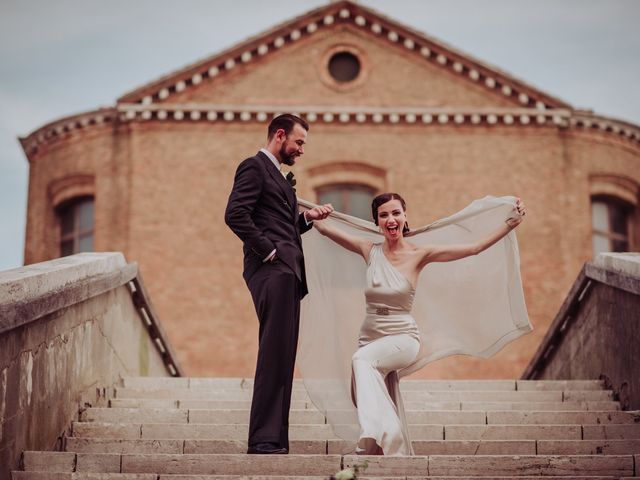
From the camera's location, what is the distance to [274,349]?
6.44 m

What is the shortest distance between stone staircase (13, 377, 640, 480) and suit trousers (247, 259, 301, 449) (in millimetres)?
343

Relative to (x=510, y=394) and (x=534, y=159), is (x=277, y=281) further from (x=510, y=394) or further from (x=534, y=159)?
(x=534, y=159)

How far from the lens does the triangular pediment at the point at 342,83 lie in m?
23.1

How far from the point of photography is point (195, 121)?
75.8 ft

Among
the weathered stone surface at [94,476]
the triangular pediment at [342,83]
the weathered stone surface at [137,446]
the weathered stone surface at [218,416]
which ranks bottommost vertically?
the weathered stone surface at [94,476]

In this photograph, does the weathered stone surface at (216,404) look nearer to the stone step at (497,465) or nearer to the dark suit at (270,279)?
the dark suit at (270,279)

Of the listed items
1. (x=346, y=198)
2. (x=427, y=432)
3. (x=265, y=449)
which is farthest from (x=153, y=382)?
(x=346, y=198)

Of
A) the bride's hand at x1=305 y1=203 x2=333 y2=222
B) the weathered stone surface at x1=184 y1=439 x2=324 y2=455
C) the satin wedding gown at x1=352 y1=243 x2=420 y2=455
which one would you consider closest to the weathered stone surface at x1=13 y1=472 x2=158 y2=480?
the weathered stone surface at x1=184 y1=439 x2=324 y2=455

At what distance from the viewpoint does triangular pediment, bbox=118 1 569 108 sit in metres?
23.1

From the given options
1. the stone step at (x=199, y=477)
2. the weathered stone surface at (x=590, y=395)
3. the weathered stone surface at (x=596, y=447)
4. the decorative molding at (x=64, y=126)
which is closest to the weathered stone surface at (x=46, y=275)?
the stone step at (x=199, y=477)

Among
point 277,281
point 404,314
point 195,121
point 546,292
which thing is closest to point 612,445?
point 404,314

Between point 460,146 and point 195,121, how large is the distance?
5771 mm

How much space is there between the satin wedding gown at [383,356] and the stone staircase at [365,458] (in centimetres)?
29

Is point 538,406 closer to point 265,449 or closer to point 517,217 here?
point 517,217
